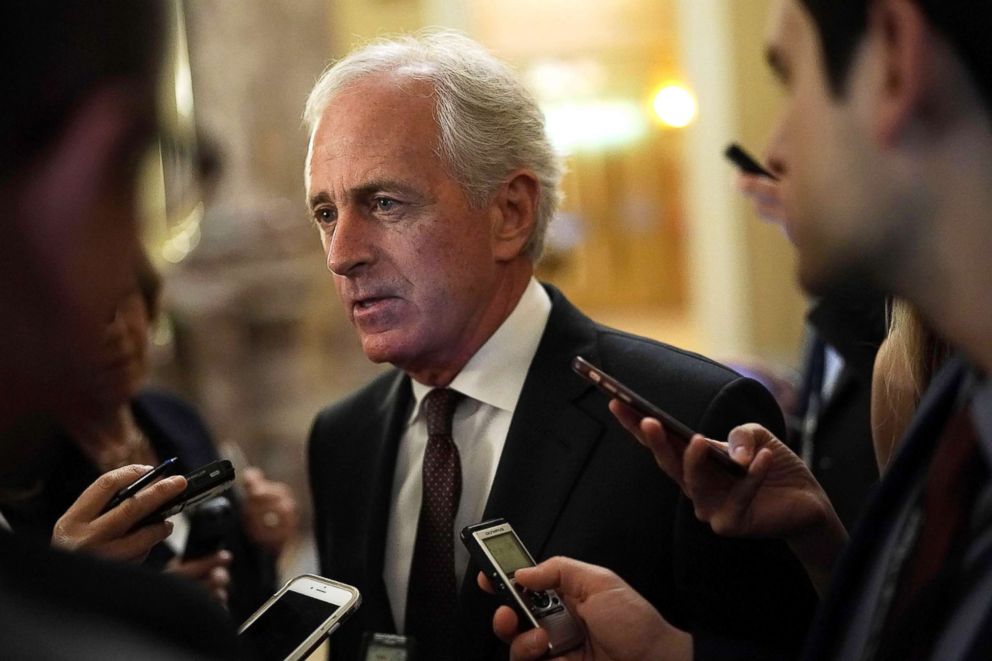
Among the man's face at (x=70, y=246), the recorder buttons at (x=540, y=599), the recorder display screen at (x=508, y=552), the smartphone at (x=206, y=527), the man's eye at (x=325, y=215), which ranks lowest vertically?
the smartphone at (x=206, y=527)

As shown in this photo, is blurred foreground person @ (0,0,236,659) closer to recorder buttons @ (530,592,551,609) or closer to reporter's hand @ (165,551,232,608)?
recorder buttons @ (530,592,551,609)

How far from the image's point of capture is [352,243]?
1926mm

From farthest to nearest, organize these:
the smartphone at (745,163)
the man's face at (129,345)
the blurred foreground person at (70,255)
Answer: the smartphone at (745,163)
the man's face at (129,345)
the blurred foreground person at (70,255)

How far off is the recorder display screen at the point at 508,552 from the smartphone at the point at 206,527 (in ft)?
2.54

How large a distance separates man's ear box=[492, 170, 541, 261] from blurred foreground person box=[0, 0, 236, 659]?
3.77 ft

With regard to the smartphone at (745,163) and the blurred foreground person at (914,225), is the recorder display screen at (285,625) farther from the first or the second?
the smartphone at (745,163)

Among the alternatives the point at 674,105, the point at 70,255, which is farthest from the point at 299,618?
the point at 674,105

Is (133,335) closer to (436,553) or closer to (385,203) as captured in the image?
(385,203)

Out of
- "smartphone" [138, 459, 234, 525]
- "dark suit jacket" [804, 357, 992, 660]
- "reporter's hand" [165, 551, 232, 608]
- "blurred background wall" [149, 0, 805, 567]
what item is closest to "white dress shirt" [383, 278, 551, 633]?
"reporter's hand" [165, 551, 232, 608]

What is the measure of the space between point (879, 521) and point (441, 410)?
1003 mm

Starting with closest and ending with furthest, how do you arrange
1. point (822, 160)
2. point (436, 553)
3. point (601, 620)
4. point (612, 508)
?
1. point (822, 160)
2. point (601, 620)
3. point (612, 508)
4. point (436, 553)

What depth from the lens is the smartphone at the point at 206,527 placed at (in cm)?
212

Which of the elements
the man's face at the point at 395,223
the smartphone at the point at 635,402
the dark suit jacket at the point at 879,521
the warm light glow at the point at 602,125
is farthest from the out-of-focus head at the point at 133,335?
the warm light glow at the point at 602,125

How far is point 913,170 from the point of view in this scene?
3.08 feet
